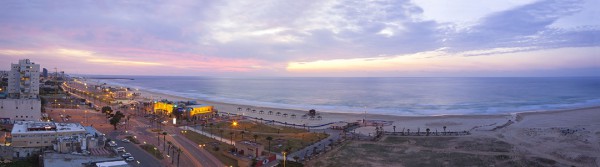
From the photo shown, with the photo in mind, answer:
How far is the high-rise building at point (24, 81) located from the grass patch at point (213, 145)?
117 feet

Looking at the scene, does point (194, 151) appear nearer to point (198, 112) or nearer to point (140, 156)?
point (140, 156)

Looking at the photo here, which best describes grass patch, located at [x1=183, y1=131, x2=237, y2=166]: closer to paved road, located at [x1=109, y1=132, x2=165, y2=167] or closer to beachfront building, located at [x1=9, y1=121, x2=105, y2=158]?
paved road, located at [x1=109, y1=132, x2=165, y2=167]

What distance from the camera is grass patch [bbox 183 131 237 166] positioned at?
104 ft

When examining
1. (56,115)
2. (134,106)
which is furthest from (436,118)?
(56,115)

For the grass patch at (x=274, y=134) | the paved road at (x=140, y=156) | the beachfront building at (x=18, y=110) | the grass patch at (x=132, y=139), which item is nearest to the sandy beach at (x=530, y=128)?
the grass patch at (x=274, y=134)

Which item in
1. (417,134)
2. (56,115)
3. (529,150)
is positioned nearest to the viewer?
(529,150)

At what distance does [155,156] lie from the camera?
32.1m

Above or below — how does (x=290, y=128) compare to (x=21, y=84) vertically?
below

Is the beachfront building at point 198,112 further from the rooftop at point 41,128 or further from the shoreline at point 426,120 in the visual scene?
the rooftop at point 41,128

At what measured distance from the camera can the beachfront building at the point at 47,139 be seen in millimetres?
29953

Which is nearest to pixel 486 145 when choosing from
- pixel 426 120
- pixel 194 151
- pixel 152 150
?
pixel 426 120

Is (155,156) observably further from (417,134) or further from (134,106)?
(134,106)

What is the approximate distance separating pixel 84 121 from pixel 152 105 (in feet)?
53.3

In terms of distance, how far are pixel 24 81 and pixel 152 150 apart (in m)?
42.2
